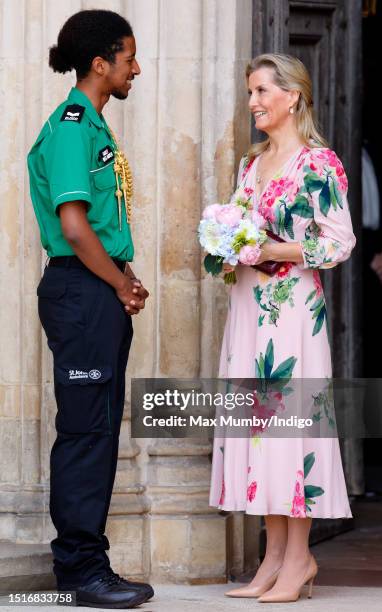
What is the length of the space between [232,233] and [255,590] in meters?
1.32

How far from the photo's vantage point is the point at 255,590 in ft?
19.4

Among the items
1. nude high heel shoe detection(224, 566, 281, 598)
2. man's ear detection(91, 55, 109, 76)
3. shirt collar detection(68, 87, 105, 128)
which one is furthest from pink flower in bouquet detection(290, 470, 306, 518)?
man's ear detection(91, 55, 109, 76)

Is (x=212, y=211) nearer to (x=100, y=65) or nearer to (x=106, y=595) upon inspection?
(x=100, y=65)

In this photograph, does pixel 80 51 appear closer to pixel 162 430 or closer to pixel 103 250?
pixel 103 250

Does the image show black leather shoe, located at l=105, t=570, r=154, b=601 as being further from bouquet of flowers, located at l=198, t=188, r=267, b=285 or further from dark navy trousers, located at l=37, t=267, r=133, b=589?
bouquet of flowers, located at l=198, t=188, r=267, b=285

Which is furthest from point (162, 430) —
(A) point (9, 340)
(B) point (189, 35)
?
(B) point (189, 35)

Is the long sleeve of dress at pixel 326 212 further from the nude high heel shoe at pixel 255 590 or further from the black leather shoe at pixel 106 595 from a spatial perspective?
the black leather shoe at pixel 106 595

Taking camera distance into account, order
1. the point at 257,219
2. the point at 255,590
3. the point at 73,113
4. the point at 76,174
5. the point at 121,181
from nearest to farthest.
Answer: the point at 76,174 → the point at 73,113 → the point at 121,181 → the point at 257,219 → the point at 255,590

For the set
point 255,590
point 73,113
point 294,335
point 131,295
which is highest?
point 73,113

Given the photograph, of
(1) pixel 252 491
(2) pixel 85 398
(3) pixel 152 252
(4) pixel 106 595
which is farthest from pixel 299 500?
(3) pixel 152 252

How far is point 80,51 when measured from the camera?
5609 millimetres

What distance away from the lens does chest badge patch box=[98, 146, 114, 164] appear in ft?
18.4

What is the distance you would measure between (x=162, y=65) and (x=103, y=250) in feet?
3.87

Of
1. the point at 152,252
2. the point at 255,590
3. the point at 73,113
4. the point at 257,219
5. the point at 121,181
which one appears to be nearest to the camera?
the point at 73,113
